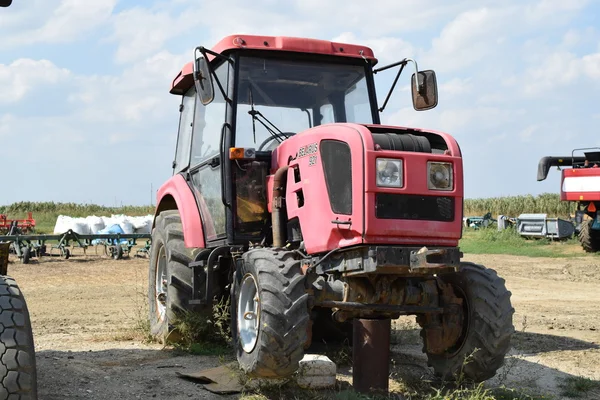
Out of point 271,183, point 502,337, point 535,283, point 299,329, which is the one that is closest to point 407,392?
point 502,337

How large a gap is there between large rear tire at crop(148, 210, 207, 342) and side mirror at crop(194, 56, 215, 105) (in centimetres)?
182

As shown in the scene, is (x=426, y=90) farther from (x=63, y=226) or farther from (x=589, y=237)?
(x=63, y=226)

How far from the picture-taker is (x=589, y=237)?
2142cm

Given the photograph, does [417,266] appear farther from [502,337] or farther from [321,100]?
[321,100]

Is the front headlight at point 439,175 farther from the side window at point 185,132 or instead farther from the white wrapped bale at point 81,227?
the white wrapped bale at point 81,227

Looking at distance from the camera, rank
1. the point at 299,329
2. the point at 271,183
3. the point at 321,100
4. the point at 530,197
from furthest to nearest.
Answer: the point at 530,197
the point at 321,100
the point at 271,183
the point at 299,329

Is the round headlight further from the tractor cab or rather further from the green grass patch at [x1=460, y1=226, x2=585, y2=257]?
the green grass patch at [x1=460, y1=226, x2=585, y2=257]

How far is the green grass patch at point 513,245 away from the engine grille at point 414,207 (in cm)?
1742

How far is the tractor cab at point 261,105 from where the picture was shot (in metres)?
6.70

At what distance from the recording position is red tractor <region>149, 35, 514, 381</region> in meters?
5.25

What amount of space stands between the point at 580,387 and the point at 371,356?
6.17 feet

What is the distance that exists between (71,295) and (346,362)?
811cm

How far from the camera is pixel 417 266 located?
16.8 ft

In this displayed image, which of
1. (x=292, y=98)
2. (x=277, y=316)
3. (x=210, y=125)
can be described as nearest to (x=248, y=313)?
(x=277, y=316)
